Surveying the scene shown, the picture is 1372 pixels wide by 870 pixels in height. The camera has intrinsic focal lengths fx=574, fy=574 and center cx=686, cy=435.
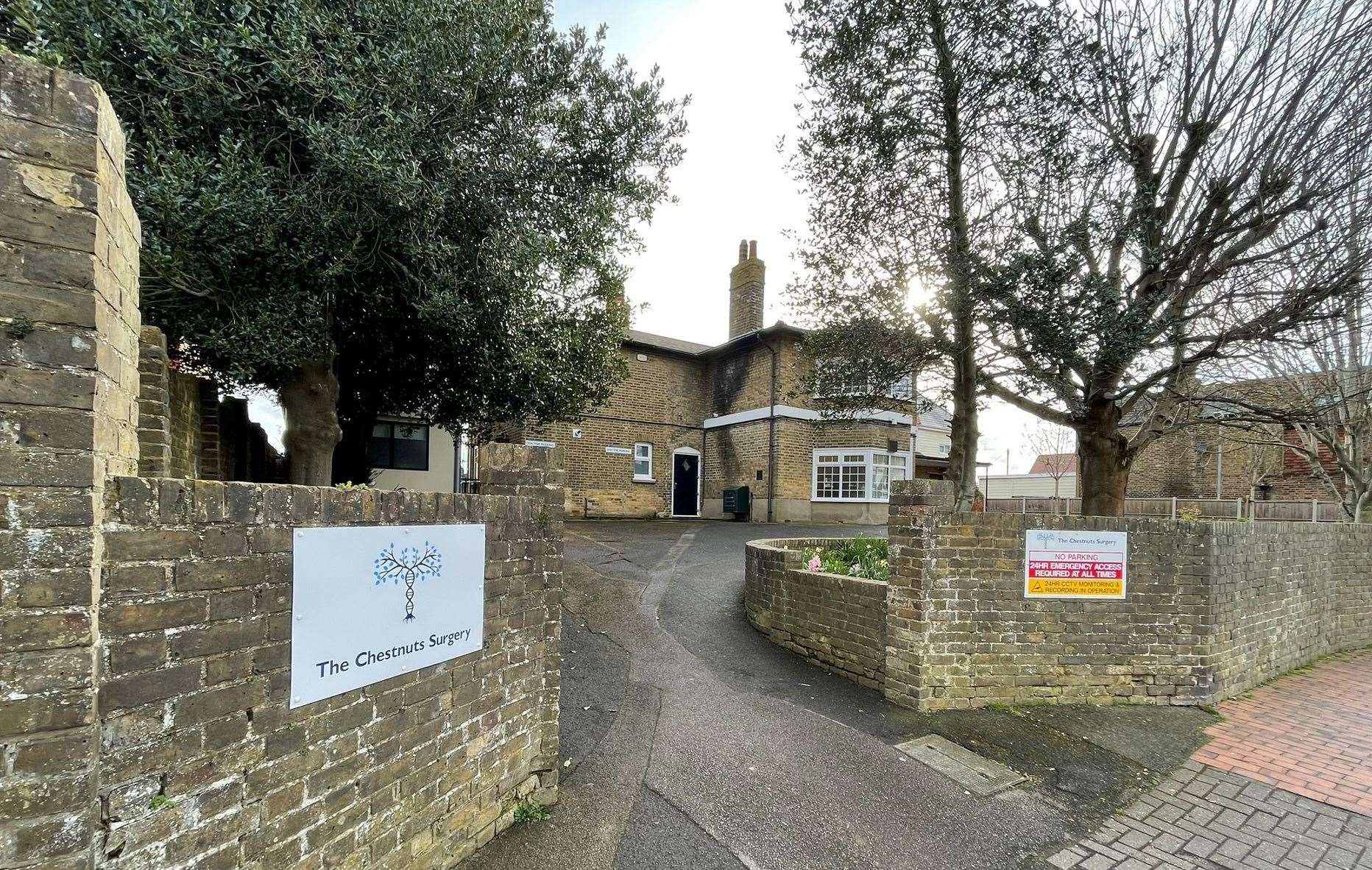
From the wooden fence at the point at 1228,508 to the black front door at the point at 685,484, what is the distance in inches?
390

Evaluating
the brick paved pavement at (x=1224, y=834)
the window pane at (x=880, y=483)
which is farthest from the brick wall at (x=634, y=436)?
the brick paved pavement at (x=1224, y=834)

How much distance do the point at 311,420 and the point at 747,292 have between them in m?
16.8

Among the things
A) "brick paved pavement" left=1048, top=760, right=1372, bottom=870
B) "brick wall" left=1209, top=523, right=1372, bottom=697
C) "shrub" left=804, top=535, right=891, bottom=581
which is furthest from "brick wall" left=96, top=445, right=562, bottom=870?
"brick wall" left=1209, top=523, right=1372, bottom=697

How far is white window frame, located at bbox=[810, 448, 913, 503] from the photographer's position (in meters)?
19.9

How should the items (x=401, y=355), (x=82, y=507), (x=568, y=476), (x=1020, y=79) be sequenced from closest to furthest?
(x=82, y=507) → (x=1020, y=79) → (x=401, y=355) → (x=568, y=476)

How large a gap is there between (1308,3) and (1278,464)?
2367cm

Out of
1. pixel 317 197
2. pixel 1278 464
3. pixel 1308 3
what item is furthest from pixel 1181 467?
pixel 317 197

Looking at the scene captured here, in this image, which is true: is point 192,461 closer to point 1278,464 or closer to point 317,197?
point 317,197

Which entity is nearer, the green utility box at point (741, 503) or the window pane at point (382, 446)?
the window pane at point (382, 446)

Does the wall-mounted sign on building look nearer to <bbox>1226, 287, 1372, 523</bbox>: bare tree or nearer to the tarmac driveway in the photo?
the tarmac driveway

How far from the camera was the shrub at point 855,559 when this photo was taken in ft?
22.1

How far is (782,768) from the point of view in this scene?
4078 millimetres

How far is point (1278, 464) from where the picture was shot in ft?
72.7

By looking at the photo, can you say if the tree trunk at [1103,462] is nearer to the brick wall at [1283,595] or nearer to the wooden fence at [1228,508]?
the brick wall at [1283,595]
